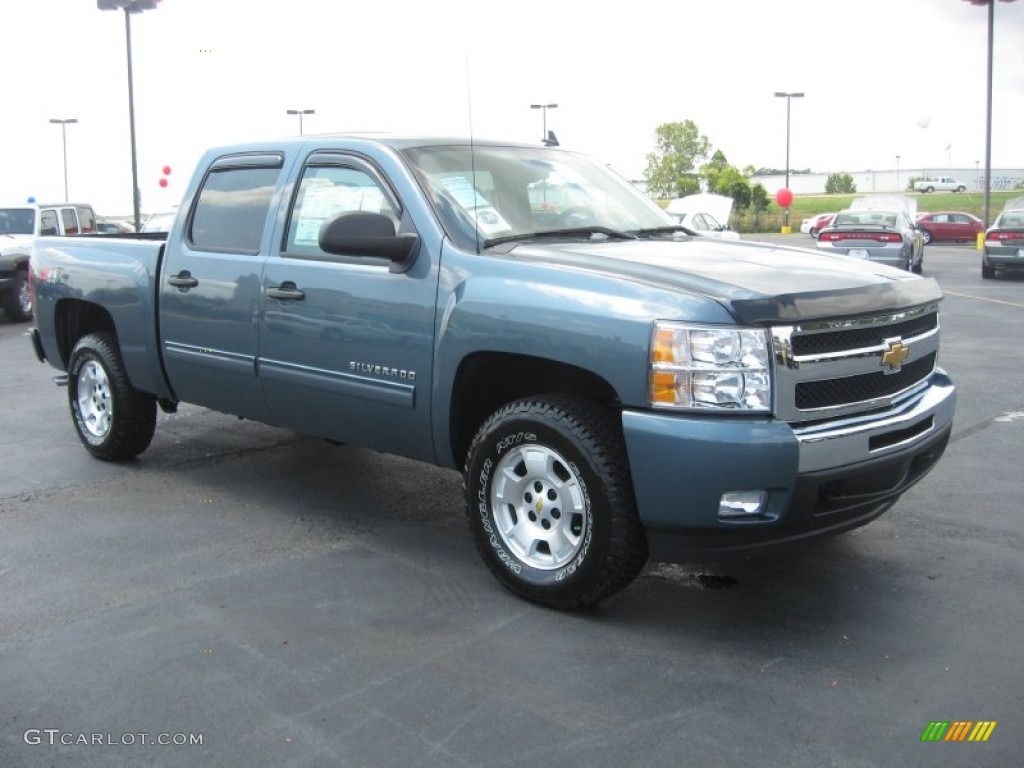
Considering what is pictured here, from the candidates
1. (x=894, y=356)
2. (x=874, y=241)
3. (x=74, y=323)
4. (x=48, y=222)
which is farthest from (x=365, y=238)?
(x=874, y=241)

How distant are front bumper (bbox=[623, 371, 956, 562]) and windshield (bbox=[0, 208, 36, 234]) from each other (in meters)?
15.7

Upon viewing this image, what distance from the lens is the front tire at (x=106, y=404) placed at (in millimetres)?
6555

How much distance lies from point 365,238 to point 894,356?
2.19 metres

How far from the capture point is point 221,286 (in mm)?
5598

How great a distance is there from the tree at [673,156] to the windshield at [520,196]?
237ft

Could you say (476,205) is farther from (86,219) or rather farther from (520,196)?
(86,219)

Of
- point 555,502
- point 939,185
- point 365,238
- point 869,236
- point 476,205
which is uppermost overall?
point 939,185

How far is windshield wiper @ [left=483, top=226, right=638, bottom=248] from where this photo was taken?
15.5ft

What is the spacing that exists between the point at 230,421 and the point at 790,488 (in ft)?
17.6

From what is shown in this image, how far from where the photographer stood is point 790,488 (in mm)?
3744

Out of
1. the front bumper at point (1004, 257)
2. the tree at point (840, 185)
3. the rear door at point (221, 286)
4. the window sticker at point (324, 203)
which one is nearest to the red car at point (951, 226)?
the front bumper at point (1004, 257)

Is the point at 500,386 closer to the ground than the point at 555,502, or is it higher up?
higher up

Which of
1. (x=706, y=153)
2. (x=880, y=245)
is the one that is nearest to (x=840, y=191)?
(x=706, y=153)

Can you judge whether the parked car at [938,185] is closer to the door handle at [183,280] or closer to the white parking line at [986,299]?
the white parking line at [986,299]
